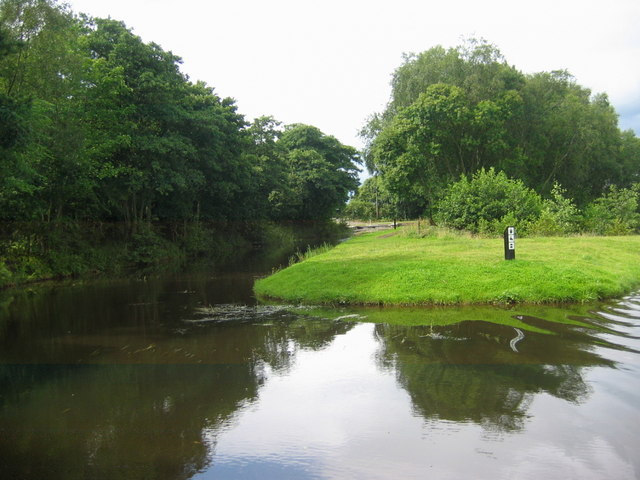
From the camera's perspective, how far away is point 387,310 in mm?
12133

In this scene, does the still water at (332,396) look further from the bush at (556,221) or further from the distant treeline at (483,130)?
the distant treeline at (483,130)

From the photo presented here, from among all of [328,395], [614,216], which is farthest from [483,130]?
[328,395]

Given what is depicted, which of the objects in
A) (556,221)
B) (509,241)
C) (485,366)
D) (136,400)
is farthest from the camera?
(556,221)

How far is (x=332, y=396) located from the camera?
6.77m

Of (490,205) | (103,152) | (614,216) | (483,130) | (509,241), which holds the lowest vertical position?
(509,241)

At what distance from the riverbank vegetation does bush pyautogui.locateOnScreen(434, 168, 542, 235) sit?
16.1 m

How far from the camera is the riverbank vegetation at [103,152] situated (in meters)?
17.9

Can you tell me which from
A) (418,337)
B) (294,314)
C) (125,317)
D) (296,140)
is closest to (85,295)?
(125,317)

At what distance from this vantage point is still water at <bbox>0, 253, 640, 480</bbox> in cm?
488

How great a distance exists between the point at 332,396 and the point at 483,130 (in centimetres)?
3222

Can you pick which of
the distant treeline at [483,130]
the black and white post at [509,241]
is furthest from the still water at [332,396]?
the distant treeline at [483,130]

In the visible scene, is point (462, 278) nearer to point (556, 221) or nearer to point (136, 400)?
point (136, 400)

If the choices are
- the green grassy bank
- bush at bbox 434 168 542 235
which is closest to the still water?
the green grassy bank

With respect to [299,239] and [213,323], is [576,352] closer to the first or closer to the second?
[213,323]
